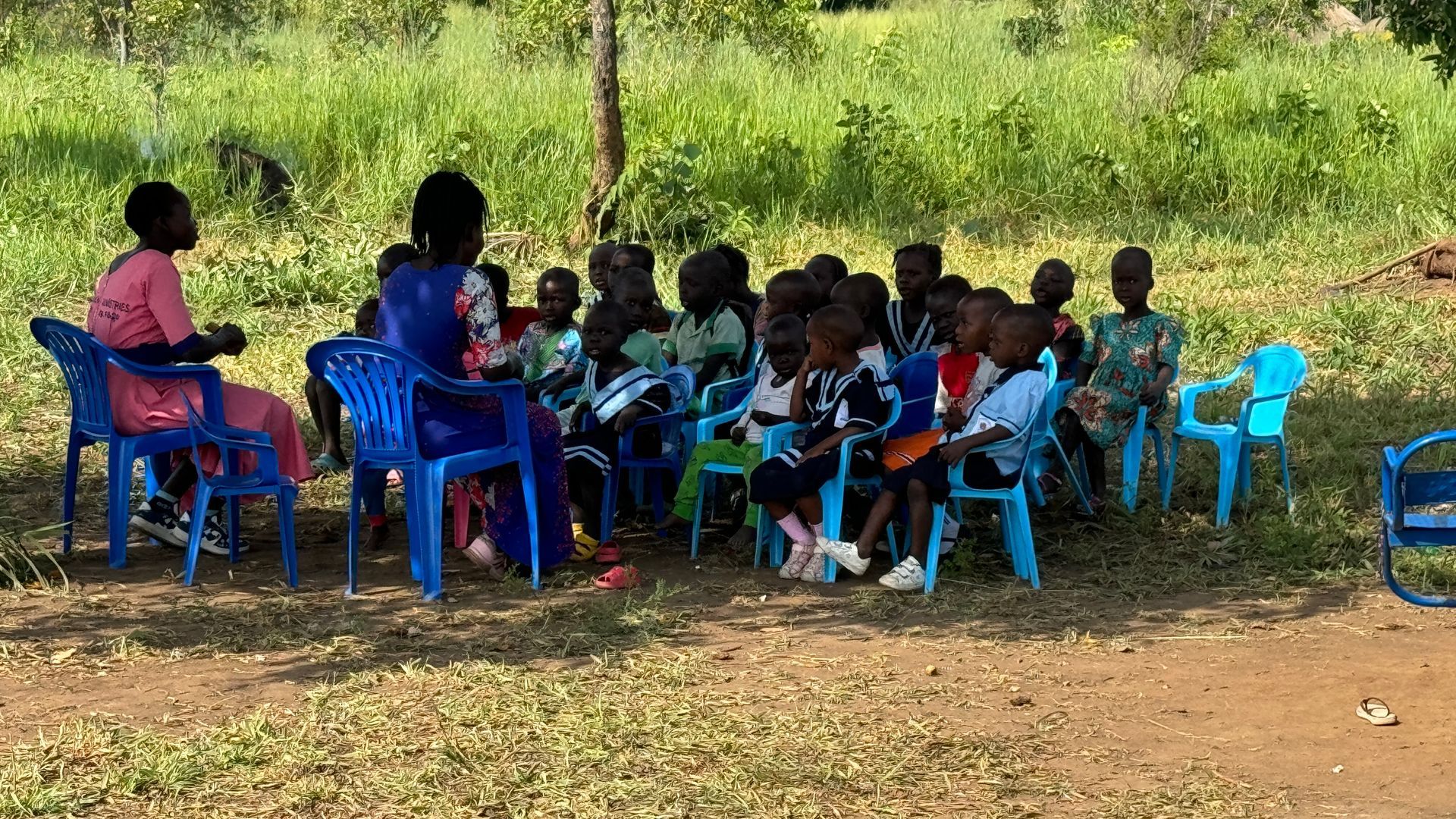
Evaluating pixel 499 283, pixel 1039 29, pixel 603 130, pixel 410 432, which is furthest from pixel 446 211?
pixel 1039 29

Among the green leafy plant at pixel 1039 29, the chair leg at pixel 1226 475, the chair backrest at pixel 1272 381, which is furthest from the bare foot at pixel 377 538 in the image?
the green leafy plant at pixel 1039 29

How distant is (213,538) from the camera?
5.97 meters

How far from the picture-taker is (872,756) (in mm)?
3961

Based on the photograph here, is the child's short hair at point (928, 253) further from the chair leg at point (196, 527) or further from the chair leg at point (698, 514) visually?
the chair leg at point (196, 527)

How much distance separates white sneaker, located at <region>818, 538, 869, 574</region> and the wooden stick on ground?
19.0ft

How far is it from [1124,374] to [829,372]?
1.32 metres

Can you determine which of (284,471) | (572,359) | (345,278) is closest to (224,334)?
(284,471)

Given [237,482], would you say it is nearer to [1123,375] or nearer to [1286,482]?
[1123,375]

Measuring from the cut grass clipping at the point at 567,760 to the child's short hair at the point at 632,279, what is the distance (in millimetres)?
2098

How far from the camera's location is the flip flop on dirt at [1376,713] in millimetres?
4234

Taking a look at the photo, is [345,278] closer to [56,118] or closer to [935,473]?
[56,118]

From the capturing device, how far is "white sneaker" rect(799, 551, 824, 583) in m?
5.64

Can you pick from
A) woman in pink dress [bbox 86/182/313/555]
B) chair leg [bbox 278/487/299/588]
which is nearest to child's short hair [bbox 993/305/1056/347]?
chair leg [bbox 278/487/299/588]

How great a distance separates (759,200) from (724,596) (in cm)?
726
